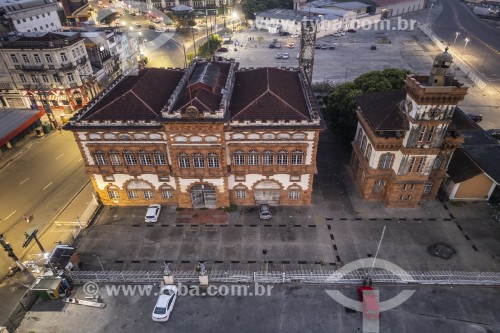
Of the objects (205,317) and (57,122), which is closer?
(205,317)

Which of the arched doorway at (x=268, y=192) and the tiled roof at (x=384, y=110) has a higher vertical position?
the tiled roof at (x=384, y=110)

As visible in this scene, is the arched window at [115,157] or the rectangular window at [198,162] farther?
the arched window at [115,157]

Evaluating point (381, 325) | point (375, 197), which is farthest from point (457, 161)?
point (381, 325)

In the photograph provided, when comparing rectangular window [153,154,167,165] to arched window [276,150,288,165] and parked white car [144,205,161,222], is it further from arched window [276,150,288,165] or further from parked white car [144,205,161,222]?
arched window [276,150,288,165]

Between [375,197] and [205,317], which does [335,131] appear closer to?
[375,197]

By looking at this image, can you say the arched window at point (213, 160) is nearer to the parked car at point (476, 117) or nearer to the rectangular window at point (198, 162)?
the rectangular window at point (198, 162)

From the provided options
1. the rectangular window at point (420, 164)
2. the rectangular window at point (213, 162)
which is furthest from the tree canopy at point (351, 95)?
the rectangular window at point (213, 162)

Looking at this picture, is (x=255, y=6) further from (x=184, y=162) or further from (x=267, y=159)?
(x=184, y=162)
